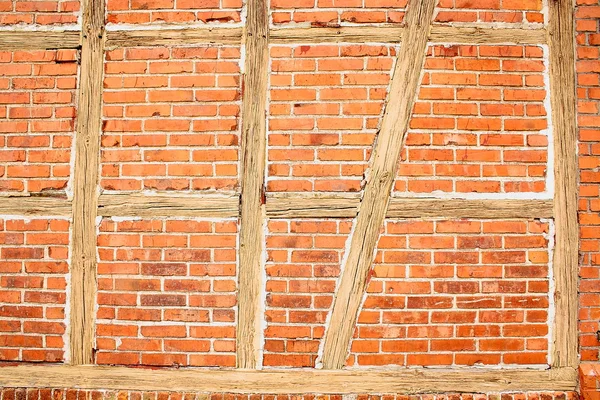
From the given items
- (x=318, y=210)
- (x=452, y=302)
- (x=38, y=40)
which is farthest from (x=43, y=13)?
(x=452, y=302)

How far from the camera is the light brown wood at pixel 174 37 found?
1.86 metres

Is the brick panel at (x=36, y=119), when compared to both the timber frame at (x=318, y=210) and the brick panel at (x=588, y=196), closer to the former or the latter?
the timber frame at (x=318, y=210)

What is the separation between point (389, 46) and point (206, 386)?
202cm

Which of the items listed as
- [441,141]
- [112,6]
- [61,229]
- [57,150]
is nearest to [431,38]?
[441,141]

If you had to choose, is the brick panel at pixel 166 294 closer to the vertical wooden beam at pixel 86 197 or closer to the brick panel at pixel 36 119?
the vertical wooden beam at pixel 86 197

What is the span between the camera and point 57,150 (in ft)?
6.16

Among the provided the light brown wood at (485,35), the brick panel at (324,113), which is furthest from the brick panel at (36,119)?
the light brown wood at (485,35)

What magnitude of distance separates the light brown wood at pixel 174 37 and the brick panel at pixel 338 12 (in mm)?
255

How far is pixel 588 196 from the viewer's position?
1.83 m

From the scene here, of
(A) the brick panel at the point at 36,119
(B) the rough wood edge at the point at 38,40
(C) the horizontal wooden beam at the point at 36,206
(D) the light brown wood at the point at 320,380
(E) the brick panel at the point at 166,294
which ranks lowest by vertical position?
(D) the light brown wood at the point at 320,380

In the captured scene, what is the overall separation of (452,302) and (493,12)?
1542mm

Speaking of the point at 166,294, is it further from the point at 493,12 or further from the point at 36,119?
the point at 493,12

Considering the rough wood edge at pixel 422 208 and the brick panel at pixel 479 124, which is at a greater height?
the brick panel at pixel 479 124

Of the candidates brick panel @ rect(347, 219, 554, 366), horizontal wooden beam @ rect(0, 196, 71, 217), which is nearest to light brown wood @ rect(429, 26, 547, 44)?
brick panel @ rect(347, 219, 554, 366)
